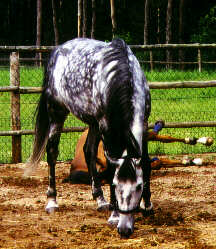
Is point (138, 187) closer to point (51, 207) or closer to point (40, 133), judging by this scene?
point (51, 207)

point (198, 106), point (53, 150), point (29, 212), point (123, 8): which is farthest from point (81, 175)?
point (123, 8)

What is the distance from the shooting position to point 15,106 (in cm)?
739

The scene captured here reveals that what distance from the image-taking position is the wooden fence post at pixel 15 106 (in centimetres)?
736

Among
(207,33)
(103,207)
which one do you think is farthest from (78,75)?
(207,33)

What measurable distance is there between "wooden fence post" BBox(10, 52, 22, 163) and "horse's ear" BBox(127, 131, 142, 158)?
13.0 feet

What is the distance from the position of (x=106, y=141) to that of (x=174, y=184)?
2.41 m

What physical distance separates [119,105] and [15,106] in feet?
12.5

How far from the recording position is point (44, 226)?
453cm

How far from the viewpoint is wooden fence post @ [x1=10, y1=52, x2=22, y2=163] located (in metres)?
7.36

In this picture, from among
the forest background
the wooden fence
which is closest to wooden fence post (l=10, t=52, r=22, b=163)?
the wooden fence

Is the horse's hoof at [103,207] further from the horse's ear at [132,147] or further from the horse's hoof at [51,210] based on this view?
the horse's ear at [132,147]

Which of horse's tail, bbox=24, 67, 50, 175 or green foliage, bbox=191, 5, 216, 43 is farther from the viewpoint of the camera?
green foliage, bbox=191, 5, 216, 43

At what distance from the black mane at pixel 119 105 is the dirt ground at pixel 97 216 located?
2.66 feet

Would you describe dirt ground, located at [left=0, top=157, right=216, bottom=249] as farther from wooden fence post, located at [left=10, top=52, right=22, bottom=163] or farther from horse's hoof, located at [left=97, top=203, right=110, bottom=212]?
wooden fence post, located at [left=10, top=52, right=22, bottom=163]
